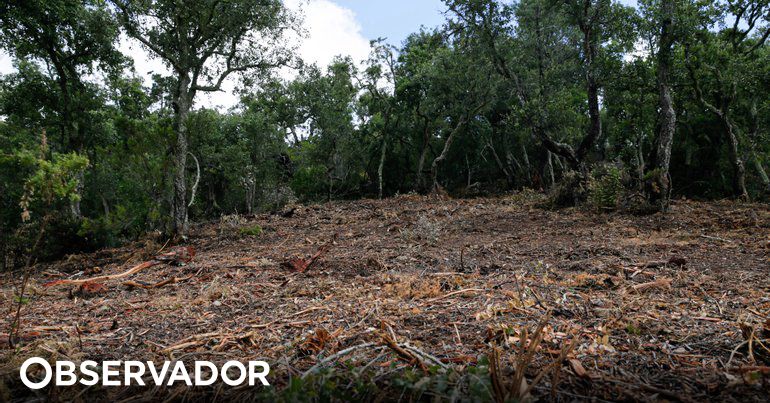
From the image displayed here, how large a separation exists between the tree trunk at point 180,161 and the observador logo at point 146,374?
775cm

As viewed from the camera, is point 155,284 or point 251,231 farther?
point 251,231

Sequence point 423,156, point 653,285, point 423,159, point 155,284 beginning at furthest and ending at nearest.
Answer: point 423,159 < point 423,156 < point 155,284 < point 653,285

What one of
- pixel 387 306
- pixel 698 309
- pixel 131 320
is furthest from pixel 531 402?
pixel 131 320

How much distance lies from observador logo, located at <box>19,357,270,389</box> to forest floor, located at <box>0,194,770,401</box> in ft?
0.40

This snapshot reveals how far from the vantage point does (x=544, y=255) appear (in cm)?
523

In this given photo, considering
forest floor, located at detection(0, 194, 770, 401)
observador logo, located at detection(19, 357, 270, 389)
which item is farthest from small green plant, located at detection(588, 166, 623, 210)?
observador logo, located at detection(19, 357, 270, 389)

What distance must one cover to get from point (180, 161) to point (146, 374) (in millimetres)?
8495

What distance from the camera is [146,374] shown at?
2.06 metres

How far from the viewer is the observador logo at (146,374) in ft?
6.15

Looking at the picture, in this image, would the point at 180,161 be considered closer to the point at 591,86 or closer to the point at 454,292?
the point at 454,292

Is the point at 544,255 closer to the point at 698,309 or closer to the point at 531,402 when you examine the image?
the point at 698,309

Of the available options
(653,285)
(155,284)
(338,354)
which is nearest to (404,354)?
(338,354)

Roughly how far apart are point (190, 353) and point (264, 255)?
4.57 meters


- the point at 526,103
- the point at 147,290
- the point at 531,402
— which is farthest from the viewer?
the point at 526,103
